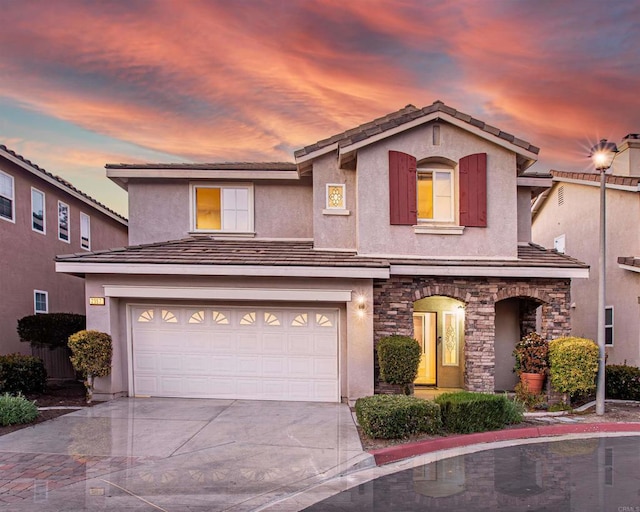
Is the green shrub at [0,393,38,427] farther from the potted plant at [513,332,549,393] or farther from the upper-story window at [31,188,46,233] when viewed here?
the potted plant at [513,332,549,393]

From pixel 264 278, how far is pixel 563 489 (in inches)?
272

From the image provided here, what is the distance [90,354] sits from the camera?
31.9ft

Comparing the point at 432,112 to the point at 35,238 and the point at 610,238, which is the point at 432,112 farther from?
the point at 35,238

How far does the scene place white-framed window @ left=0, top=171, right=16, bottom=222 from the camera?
41.9 ft

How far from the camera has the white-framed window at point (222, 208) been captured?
12758mm

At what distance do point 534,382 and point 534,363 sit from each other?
0.43 metres

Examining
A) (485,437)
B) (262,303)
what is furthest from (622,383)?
(262,303)

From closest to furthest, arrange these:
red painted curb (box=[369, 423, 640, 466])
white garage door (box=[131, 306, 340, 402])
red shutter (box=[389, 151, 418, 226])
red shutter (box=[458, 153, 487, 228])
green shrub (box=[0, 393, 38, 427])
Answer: red painted curb (box=[369, 423, 640, 466]) → green shrub (box=[0, 393, 38, 427]) → white garage door (box=[131, 306, 340, 402]) → red shutter (box=[389, 151, 418, 226]) → red shutter (box=[458, 153, 487, 228])

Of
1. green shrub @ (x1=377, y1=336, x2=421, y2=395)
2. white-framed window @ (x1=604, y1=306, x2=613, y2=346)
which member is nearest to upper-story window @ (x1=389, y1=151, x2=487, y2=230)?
green shrub @ (x1=377, y1=336, x2=421, y2=395)

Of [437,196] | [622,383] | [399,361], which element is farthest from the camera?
[622,383]

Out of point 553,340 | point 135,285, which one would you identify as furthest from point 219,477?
point 553,340

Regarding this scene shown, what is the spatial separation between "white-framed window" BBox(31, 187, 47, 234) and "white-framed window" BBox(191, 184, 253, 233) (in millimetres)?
5735

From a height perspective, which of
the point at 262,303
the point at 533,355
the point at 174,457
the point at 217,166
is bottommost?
the point at 174,457

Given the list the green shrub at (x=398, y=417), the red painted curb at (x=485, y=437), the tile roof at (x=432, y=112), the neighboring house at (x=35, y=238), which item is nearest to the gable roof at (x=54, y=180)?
the neighboring house at (x=35, y=238)
